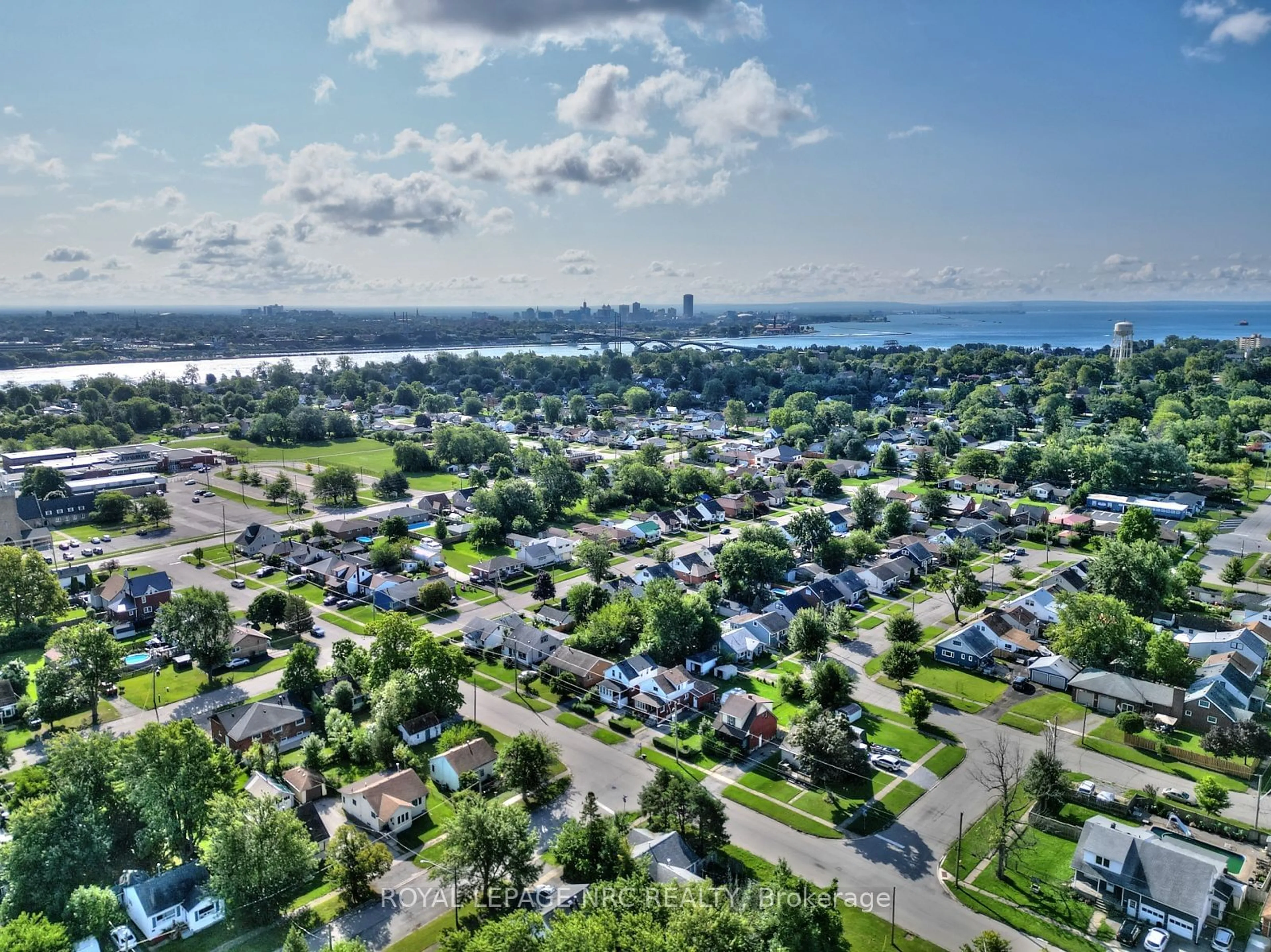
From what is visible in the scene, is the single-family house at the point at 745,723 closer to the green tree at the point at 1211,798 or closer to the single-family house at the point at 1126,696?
the single-family house at the point at 1126,696

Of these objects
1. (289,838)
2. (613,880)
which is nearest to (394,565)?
(289,838)

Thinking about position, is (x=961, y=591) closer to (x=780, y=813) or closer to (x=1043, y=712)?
(x=1043, y=712)

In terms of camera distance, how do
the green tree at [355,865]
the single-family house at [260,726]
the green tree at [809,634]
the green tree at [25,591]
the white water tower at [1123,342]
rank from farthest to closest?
the white water tower at [1123,342]
the green tree at [25,591]
the green tree at [809,634]
the single-family house at [260,726]
the green tree at [355,865]

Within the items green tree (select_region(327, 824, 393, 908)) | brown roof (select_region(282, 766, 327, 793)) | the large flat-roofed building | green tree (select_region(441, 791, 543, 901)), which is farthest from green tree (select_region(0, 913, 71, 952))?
the large flat-roofed building

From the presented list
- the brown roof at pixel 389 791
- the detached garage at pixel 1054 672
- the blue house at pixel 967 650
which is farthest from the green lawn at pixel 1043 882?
the brown roof at pixel 389 791

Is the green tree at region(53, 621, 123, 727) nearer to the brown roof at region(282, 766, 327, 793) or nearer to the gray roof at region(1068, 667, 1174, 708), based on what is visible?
the brown roof at region(282, 766, 327, 793)

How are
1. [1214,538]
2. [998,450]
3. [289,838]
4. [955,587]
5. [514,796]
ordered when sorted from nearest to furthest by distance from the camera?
[289,838]
[514,796]
[955,587]
[1214,538]
[998,450]

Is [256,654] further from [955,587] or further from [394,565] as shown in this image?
[955,587]
